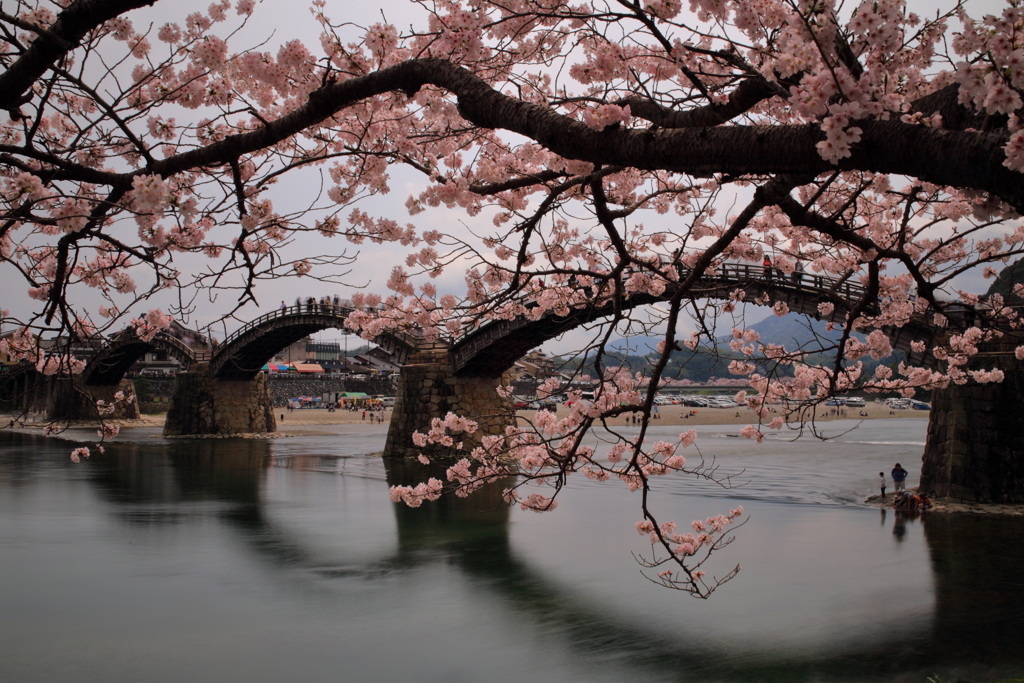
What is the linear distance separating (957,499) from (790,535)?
11.8 feet

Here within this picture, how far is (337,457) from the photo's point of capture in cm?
3133

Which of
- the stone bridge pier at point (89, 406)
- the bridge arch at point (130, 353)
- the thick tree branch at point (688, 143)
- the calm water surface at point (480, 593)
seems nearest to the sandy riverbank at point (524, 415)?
the stone bridge pier at point (89, 406)

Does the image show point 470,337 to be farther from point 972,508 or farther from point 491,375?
point 972,508

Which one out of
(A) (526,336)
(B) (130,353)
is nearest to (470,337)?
(A) (526,336)

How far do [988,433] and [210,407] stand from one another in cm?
3621

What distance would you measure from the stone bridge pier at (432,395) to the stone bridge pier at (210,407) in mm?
15553

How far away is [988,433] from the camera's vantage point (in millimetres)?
15086

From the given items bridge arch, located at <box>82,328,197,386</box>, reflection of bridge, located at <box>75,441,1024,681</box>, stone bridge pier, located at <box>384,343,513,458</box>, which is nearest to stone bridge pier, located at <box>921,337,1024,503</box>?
reflection of bridge, located at <box>75,441,1024,681</box>

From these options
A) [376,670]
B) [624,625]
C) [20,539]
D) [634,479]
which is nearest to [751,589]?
[624,625]

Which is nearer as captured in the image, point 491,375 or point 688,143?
point 688,143

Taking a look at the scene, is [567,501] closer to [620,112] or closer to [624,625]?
[624,625]

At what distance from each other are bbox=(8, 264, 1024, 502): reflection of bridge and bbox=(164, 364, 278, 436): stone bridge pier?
0.18 feet

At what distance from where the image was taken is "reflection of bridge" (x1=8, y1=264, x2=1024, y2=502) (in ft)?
39.7

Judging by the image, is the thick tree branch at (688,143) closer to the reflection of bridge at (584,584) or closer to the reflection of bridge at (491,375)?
the reflection of bridge at (491,375)
